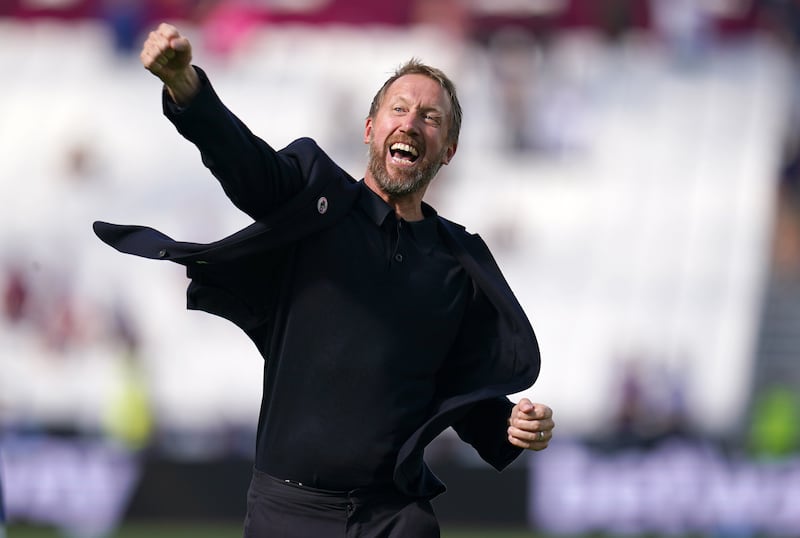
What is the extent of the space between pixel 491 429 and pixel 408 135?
34.1 inches

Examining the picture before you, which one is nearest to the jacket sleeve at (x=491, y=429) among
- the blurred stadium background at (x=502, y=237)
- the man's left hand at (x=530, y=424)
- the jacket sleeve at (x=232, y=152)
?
the man's left hand at (x=530, y=424)

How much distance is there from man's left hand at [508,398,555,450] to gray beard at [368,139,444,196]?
654 millimetres

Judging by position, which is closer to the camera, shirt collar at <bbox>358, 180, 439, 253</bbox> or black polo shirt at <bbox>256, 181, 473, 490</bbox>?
black polo shirt at <bbox>256, 181, 473, 490</bbox>

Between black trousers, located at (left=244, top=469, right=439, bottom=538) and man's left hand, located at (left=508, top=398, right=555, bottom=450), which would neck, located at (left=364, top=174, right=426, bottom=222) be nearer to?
man's left hand, located at (left=508, top=398, right=555, bottom=450)

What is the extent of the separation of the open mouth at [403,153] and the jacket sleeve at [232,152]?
378 mm

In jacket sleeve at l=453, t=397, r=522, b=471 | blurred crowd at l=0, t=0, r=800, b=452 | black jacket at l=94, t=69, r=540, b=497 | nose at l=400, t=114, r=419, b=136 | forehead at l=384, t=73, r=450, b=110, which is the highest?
blurred crowd at l=0, t=0, r=800, b=452

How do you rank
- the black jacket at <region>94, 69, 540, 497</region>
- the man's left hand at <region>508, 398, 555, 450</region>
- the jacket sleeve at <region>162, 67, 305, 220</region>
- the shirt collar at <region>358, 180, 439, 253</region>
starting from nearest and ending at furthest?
the jacket sleeve at <region>162, 67, 305, 220</region>, the black jacket at <region>94, 69, 540, 497</region>, the man's left hand at <region>508, 398, 555, 450</region>, the shirt collar at <region>358, 180, 439, 253</region>

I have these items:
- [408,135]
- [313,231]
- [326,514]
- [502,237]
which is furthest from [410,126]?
[502,237]

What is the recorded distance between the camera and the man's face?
3.95 metres

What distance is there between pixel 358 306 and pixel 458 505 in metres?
9.07

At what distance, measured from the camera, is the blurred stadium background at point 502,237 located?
520 inches

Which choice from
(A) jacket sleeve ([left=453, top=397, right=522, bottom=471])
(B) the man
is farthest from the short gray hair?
(A) jacket sleeve ([left=453, top=397, right=522, bottom=471])

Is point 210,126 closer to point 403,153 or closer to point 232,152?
point 232,152

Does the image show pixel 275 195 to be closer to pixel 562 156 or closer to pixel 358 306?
pixel 358 306
